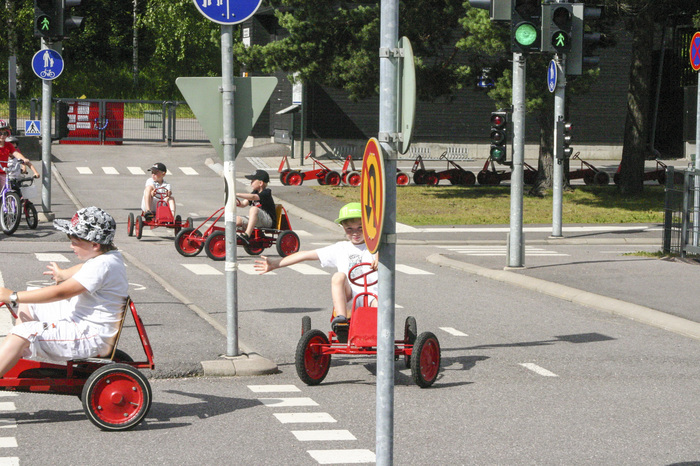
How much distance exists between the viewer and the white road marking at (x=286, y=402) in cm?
764

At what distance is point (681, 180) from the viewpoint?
17.2 m

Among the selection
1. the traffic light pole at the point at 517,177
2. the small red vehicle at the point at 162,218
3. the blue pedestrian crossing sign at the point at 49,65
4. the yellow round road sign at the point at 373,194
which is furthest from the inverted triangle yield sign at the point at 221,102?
the blue pedestrian crossing sign at the point at 49,65

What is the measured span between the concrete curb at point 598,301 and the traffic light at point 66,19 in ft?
27.6

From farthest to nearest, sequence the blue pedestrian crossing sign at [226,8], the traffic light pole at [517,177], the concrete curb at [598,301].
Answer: the traffic light pole at [517,177]
the concrete curb at [598,301]
the blue pedestrian crossing sign at [226,8]

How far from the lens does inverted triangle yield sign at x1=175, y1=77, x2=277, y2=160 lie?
8820 millimetres

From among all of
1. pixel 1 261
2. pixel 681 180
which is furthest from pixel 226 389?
pixel 681 180

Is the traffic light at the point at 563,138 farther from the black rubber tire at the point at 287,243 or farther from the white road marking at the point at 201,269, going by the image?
the white road marking at the point at 201,269

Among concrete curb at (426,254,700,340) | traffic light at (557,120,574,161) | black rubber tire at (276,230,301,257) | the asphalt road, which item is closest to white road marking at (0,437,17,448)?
the asphalt road

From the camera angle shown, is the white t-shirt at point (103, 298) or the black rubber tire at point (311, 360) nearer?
the white t-shirt at point (103, 298)

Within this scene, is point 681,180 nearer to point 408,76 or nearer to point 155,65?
point 408,76

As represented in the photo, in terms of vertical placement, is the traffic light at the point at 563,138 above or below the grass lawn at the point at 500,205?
above

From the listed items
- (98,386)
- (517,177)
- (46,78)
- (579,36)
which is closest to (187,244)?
(46,78)

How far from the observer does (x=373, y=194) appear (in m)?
4.59

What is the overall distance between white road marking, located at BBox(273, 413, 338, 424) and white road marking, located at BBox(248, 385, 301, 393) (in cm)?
77
